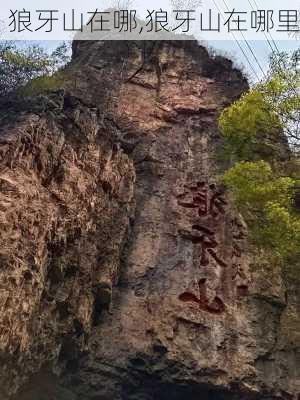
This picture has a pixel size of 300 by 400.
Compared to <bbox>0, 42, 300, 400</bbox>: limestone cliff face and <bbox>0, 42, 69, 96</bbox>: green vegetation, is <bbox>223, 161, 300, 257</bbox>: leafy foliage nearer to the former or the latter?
<bbox>0, 42, 300, 400</bbox>: limestone cliff face

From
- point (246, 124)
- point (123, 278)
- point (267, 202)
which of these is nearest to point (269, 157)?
point (246, 124)

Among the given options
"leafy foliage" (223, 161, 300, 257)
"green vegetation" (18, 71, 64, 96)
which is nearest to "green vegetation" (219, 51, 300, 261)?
"leafy foliage" (223, 161, 300, 257)

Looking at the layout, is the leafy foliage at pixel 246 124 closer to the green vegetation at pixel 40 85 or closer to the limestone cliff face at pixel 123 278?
the limestone cliff face at pixel 123 278

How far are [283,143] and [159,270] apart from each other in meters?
5.19

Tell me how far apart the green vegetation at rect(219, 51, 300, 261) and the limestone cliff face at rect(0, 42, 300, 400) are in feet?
1.49

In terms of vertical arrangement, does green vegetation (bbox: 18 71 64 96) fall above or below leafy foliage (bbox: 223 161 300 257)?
above

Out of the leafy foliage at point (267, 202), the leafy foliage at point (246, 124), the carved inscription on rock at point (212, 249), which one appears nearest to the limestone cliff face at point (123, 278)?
the carved inscription on rock at point (212, 249)

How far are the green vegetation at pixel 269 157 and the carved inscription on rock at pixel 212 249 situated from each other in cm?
40

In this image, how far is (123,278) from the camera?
8633 mm

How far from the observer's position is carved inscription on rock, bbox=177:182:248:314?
8391mm

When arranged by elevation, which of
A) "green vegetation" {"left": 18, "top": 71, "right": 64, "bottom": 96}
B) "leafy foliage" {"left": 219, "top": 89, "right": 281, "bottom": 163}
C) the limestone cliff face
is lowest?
the limestone cliff face

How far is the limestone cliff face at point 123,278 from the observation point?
657 centimetres

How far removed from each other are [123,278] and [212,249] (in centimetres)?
155

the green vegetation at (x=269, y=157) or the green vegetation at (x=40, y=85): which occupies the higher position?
the green vegetation at (x=40, y=85)
